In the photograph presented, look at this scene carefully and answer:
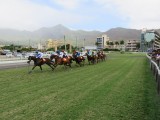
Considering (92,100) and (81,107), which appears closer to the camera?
(81,107)

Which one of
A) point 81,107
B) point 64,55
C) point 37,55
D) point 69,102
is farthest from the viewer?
point 64,55

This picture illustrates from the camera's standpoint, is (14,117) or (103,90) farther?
(103,90)

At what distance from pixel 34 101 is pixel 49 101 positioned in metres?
0.48

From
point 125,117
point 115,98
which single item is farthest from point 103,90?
point 125,117

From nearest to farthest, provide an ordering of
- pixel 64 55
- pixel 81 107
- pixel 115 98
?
pixel 81 107 → pixel 115 98 → pixel 64 55

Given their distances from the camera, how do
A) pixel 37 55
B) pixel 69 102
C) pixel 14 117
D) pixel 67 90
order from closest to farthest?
pixel 14 117
pixel 69 102
pixel 67 90
pixel 37 55

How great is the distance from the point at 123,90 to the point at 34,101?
167 inches

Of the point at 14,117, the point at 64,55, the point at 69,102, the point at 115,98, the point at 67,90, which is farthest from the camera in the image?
the point at 64,55

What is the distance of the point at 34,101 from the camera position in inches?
400

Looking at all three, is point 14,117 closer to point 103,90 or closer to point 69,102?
point 69,102

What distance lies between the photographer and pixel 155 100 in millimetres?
10672

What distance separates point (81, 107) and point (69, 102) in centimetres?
92

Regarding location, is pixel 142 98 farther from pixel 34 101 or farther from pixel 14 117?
pixel 14 117

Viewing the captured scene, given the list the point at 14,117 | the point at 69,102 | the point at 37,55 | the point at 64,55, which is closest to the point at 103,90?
the point at 69,102
